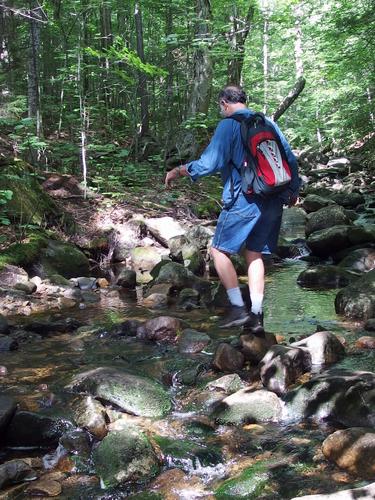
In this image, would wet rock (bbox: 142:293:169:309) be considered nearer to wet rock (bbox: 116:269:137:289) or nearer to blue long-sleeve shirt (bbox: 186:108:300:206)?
wet rock (bbox: 116:269:137:289)

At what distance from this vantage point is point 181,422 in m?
3.66

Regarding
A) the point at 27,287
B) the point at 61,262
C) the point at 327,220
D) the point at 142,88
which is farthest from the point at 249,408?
the point at 142,88

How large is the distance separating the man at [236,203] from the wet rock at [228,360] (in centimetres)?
33

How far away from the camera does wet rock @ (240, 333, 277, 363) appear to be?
4.48 meters

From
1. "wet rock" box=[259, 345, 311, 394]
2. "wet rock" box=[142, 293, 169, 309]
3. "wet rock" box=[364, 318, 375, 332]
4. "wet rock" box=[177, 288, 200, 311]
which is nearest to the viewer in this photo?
"wet rock" box=[259, 345, 311, 394]

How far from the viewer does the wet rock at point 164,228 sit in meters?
10.5

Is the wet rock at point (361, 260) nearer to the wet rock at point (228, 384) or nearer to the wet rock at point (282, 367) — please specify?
the wet rock at point (282, 367)

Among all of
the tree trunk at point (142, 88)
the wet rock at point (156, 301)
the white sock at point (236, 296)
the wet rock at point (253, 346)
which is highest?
the tree trunk at point (142, 88)

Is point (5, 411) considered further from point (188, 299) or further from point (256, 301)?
point (188, 299)

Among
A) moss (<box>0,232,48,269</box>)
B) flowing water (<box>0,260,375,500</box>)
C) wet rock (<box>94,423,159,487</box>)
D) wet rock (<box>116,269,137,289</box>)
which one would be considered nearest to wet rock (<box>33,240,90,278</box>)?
moss (<box>0,232,48,269</box>)

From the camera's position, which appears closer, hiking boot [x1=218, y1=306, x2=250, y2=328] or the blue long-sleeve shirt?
the blue long-sleeve shirt

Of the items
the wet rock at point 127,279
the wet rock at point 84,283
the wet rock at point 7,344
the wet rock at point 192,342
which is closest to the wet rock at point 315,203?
the wet rock at point 127,279

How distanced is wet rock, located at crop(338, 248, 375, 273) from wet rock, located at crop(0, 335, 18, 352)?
5.51 m

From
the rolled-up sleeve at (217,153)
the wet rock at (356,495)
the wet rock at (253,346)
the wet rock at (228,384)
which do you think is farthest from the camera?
the wet rock at (253,346)
